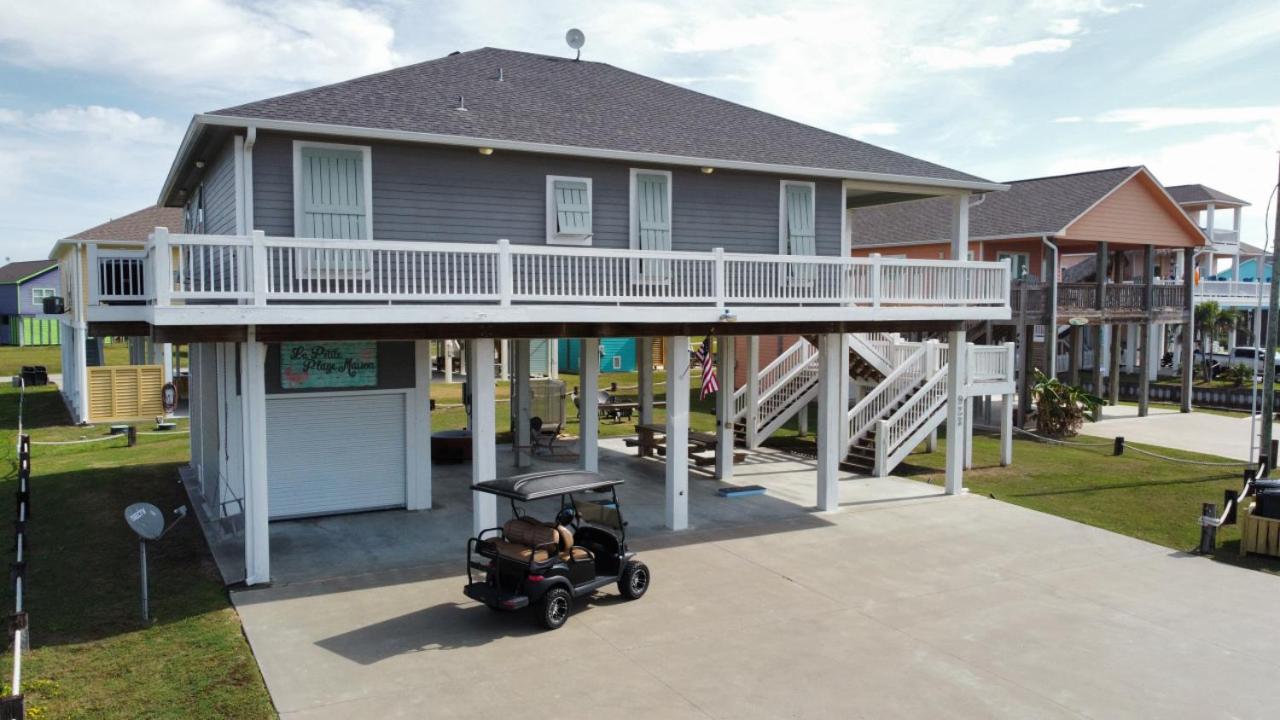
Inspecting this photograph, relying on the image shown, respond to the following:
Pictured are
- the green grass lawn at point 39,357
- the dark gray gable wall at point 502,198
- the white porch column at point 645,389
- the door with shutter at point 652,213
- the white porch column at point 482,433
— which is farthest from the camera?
the green grass lawn at point 39,357

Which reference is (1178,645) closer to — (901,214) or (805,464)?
(805,464)

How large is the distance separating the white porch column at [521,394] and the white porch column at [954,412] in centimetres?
973

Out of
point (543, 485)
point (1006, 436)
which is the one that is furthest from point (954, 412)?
point (543, 485)

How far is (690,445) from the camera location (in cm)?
2198

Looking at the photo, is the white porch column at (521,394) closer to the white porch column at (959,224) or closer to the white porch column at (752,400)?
the white porch column at (752,400)

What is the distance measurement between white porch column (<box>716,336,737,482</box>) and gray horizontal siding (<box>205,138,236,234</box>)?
10424 millimetres

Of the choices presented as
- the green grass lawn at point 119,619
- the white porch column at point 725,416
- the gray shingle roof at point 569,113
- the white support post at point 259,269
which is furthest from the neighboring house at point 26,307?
the white support post at point 259,269

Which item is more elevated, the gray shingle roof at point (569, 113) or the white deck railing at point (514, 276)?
the gray shingle roof at point (569, 113)

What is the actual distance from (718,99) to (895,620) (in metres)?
12.7

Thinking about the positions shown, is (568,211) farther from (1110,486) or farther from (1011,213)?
(1011,213)

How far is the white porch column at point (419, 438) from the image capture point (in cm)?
1642

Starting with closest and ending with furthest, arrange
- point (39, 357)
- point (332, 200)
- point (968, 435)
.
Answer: point (332, 200)
point (968, 435)
point (39, 357)

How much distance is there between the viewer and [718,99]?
19969 millimetres

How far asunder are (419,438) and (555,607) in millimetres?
6829
